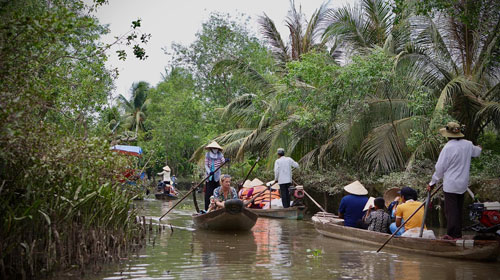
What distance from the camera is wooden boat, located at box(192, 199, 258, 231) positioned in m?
11.5

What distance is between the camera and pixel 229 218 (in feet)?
38.4

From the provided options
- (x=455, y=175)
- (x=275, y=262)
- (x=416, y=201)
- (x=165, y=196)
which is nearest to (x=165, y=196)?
(x=165, y=196)

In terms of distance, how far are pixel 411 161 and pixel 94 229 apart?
8.48m

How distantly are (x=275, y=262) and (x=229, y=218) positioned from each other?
3498 millimetres

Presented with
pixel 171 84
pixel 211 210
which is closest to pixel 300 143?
pixel 211 210

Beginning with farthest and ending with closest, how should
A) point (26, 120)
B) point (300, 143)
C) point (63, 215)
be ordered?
point (300, 143) < point (63, 215) < point (26, 120)

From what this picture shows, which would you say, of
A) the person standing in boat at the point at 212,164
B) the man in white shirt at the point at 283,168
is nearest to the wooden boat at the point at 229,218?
the person standing in boat at the point at 212,164

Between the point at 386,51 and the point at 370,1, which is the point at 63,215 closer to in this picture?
the point at 386,51

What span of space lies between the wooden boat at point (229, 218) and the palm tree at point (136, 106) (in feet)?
128

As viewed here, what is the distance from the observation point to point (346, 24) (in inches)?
762

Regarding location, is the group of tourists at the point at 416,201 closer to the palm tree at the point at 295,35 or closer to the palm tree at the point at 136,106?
the palm tree at the point at 295,35

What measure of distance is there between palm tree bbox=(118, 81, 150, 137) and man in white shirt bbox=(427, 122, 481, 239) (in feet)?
141

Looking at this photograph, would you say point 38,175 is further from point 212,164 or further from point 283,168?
point 283,168

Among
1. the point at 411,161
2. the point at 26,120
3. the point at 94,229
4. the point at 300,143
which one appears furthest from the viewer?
the point at 300,143
